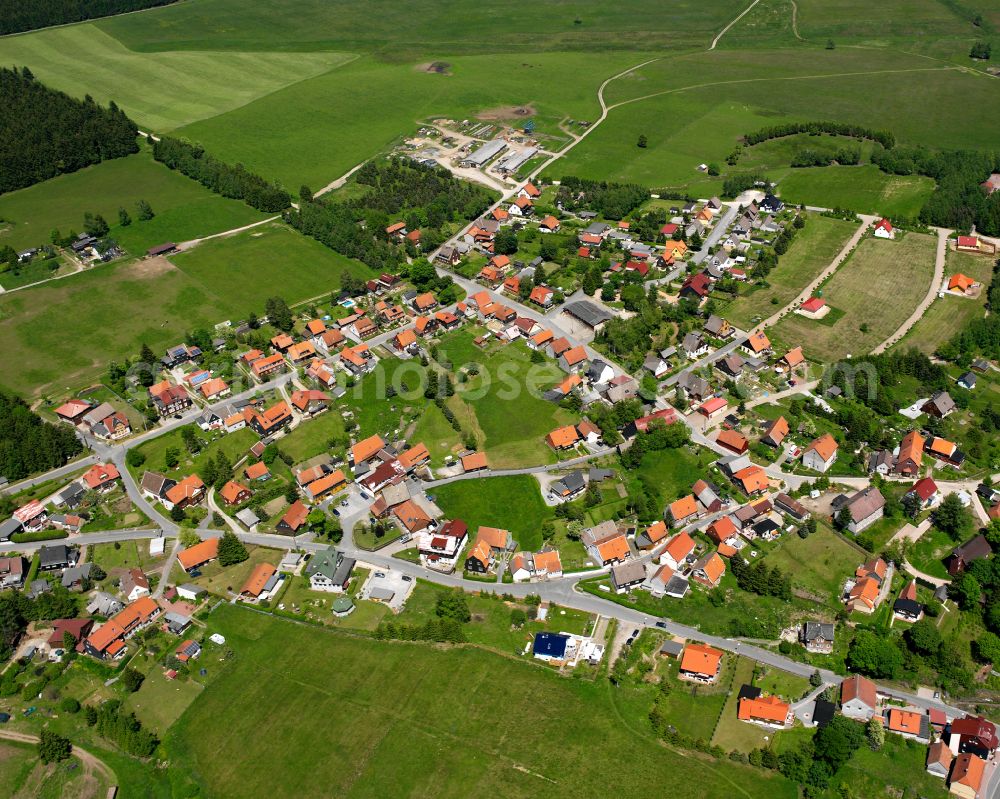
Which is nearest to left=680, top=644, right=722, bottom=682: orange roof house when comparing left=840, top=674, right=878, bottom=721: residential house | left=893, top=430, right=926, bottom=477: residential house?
left=840, top=674, right=878, bottom=721: residential house

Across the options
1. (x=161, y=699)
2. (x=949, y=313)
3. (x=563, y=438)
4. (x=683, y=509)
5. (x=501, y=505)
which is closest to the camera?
(x=161, y=699)

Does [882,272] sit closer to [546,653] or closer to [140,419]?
[546,653]

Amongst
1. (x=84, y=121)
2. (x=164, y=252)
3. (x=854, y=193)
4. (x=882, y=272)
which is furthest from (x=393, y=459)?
(x=84, y=121)

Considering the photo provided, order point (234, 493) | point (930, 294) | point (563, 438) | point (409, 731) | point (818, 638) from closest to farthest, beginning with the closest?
point (409, 731)
point (818, 638)
point (234, 493)
point (563, 438)
point (930, 294)

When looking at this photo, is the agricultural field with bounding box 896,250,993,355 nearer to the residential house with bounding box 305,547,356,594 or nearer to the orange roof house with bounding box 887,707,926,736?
the orange roof house with bounding box 887,707,926,736

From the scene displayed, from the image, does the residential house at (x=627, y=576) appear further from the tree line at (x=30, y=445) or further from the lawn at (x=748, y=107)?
the lawn at (x=748, y=107)

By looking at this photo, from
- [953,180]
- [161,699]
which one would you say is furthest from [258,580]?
[953,180]

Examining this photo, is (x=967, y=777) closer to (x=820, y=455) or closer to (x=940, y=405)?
(x=820, y=455)
